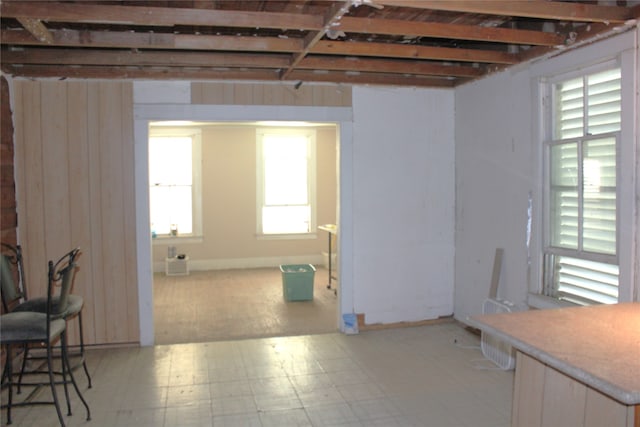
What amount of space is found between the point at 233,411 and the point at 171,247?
5316mm

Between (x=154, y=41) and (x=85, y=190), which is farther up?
(x=154, y=41)

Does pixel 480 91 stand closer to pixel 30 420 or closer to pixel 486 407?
pixel 486 407

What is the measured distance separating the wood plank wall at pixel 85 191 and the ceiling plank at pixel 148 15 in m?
1.61

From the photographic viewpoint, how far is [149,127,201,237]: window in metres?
8.27

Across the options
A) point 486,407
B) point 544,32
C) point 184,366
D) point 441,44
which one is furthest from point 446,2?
point 184,366

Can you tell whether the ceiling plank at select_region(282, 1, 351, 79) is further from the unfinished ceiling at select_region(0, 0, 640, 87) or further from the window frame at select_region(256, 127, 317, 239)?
the window frame at select_region(256, 127, 317, 239)

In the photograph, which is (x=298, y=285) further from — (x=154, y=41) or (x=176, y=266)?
(x=154, y=41)

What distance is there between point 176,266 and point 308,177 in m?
2.59

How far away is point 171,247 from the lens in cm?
827

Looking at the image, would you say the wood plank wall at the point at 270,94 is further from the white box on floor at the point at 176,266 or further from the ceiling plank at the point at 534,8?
the white box on floor at the point at 176,266

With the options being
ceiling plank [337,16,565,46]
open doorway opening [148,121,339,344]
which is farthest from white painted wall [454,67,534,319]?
open doorway opening [148,121,339,344]

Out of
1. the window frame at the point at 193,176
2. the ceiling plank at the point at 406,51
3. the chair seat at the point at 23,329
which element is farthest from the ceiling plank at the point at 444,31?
the window frame at the point at 193,176

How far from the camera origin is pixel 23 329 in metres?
2.94

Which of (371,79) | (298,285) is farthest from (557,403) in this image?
(298,285)
